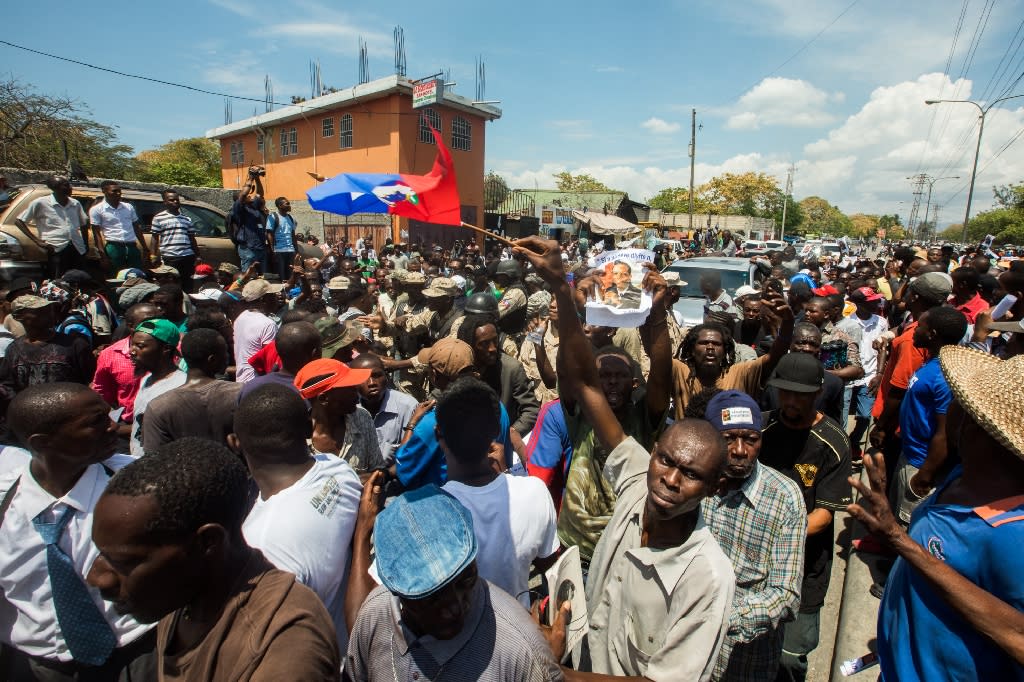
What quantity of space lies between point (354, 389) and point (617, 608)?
65.3 inches

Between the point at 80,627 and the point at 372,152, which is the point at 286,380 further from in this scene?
the point at 372,152

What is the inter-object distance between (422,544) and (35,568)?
1743mm

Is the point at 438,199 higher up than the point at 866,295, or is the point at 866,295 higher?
the point at 438,199

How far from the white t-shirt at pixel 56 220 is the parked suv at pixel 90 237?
0.48 ft

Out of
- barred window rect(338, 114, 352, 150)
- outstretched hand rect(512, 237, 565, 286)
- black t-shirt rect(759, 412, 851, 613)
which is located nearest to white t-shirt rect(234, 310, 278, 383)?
outstretched hand rect(512, 237, 565, 286)

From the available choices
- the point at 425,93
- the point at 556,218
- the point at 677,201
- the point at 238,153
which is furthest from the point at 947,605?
the point at 677,201

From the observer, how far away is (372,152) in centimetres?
2477

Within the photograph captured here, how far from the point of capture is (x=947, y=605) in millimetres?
1574

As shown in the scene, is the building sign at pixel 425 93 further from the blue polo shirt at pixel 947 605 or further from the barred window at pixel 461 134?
the blue polo shirt at pixel 947 605

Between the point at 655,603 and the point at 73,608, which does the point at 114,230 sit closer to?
the point at 73,608

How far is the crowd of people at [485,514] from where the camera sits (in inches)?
54.4

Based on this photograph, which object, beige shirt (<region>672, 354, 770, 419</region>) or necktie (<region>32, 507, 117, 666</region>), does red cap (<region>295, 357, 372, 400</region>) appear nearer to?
necktie (<region>32, 507, 117, 666</region>)

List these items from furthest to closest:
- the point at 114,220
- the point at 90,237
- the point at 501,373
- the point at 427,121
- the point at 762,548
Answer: the point at 427,121
the point at 90,237
the point at 114,220
the point at 501,373
the point at 762,548

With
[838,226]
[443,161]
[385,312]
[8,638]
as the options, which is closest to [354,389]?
[8,638]
